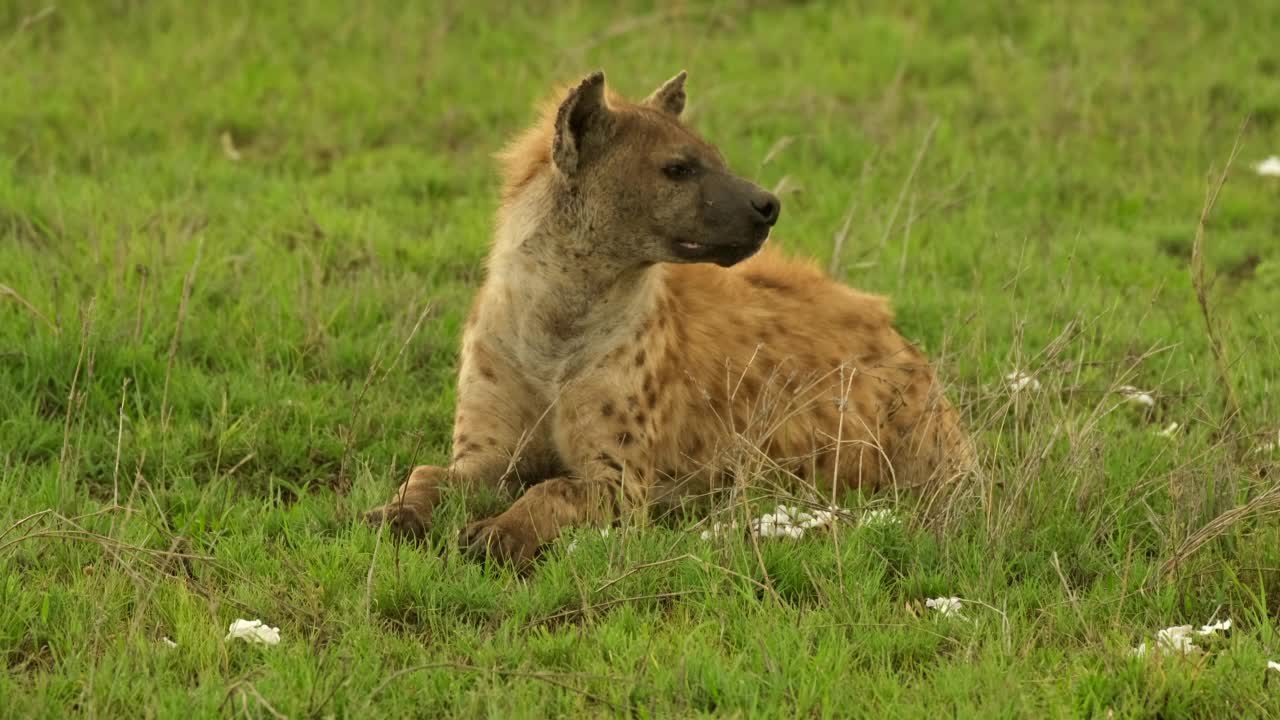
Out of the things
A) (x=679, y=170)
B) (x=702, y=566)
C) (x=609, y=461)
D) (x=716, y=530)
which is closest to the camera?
(x=702, y=566)

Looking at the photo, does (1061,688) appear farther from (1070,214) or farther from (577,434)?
(1070,214)

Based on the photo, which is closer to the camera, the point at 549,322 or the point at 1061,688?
the point at 1061,688

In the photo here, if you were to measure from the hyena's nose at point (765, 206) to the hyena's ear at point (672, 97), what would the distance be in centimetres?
64

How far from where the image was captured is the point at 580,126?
545cm

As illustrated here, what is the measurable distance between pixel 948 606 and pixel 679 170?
64.8 inches

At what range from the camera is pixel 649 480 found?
560cm

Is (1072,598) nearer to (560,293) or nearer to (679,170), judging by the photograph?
(679,170)

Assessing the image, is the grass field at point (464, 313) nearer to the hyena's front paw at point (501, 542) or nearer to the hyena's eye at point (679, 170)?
the hyena's front paw at point (501, 542)

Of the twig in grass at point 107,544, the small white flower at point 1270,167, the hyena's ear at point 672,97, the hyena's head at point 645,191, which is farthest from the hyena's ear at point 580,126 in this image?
the small white flower at point 1270,167

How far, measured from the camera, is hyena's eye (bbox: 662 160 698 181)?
5430 mm

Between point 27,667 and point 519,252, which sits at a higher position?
point 519,252

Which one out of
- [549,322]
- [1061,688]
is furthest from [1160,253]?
[1061,688]

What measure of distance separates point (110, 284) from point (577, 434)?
7.28 feet

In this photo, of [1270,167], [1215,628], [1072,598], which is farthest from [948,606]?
[1270,167]
